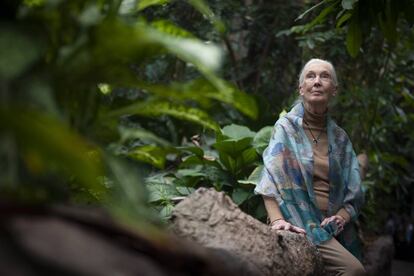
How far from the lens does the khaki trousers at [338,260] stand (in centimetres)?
371

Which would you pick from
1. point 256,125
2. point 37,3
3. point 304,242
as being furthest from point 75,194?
point 256,125

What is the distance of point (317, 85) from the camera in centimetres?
412

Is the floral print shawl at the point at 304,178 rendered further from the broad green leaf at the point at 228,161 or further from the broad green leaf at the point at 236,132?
the broad green leaf at the point at 236,132

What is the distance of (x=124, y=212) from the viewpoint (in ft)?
3.66

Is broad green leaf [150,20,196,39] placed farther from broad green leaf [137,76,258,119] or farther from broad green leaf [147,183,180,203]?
broad green leaf [147,183,180,203]

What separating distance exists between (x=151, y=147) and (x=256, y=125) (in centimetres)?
439

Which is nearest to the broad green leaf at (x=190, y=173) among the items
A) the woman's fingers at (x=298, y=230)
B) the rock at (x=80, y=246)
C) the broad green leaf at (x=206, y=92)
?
the woman's fingers at (x=298, y=230)

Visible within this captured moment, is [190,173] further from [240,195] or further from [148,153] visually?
[148,153]

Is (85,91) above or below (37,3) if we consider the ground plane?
below

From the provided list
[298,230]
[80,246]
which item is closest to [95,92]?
[80,246]

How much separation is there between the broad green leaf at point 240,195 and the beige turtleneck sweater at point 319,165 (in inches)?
29.5

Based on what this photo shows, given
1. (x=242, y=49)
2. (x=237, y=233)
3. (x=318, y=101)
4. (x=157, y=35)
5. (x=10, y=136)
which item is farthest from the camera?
(x=242, y=49)

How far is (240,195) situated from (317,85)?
98 centimetres

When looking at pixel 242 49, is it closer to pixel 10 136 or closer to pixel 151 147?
pixel 151 147
